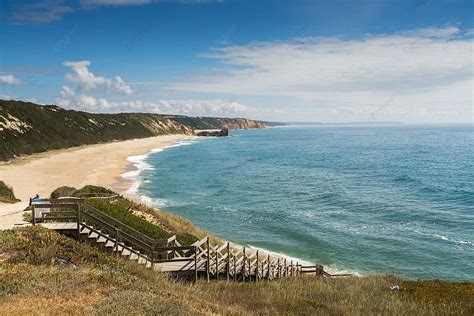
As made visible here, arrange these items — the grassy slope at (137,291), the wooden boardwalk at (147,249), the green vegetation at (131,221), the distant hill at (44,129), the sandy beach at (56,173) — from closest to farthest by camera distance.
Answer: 1. the grassy slope at (137,291)
2. the wooden boardwalk at (147,249)
3. the green vegetation at (131,221)
4. the sandy beach at (56,173)
5. the distant hill at (44,129)

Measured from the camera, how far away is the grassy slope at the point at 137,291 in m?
10.5

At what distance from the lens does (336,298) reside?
1540 centimetres

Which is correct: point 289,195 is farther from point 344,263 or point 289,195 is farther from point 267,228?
point 344,263

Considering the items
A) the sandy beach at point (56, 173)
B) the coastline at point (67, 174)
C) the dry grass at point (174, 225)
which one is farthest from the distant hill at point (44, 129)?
the dry grass at point (174, 225)

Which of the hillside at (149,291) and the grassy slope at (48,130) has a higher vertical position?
the grassy slope at (48,130)

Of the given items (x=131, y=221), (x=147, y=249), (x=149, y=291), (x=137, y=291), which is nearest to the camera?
(x=137, y=291)

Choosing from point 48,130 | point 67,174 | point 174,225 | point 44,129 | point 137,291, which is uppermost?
point 44,129

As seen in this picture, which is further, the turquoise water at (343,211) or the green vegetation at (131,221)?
the turquoise water at (343,211)

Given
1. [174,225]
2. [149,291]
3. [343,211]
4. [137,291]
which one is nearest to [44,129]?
[343,211]

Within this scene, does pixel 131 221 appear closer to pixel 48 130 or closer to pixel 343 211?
pixel 343 211

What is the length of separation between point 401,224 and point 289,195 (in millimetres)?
16283

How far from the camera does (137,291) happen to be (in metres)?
11.7

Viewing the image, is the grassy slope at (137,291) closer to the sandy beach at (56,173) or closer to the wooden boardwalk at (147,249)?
the wooden boardwalk at (147,249)

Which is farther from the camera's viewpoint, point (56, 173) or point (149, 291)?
point (56, 173)
